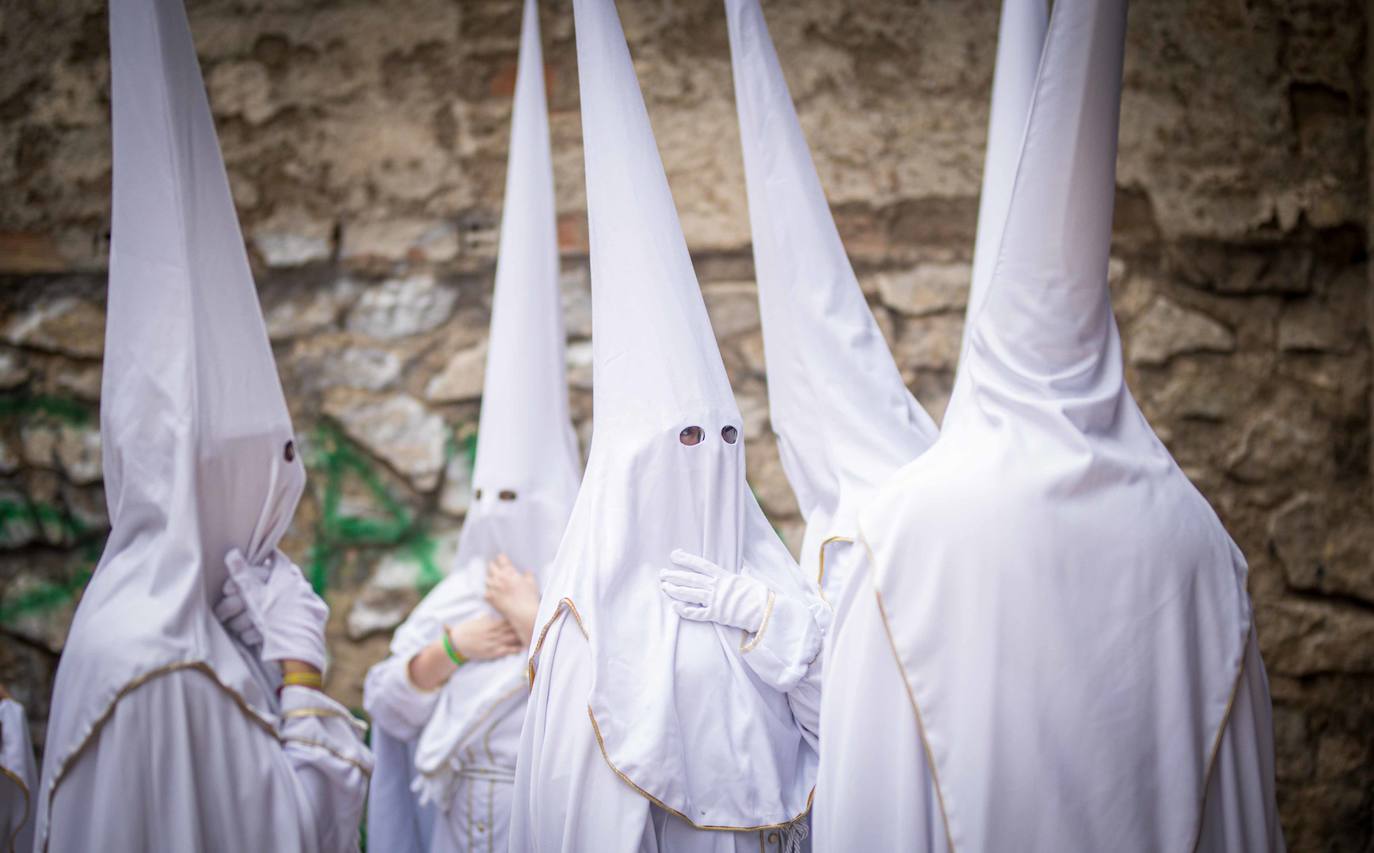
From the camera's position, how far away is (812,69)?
12.5 ft

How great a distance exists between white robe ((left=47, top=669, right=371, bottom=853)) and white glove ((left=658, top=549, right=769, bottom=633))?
0.91 m

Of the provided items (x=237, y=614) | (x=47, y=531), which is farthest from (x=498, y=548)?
(x=47, y=531)

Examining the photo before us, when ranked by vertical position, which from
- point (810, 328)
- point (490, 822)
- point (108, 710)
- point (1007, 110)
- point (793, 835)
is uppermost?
point (1007, 110)

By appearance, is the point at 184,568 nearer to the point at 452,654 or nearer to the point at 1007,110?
the point at 452,654

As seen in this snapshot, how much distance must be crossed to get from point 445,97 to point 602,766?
2.95 metres

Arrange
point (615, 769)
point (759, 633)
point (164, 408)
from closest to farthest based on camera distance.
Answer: point (615, 769)
point (759, 633)
point (164, 408)

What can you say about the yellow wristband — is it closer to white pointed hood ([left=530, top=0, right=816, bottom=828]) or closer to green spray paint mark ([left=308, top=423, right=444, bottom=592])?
white pointed hood ([left=530, top=0, right=816, bottom=828])

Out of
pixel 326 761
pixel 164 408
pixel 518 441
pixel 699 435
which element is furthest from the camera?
pixel 518 441

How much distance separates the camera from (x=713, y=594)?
6.20ft

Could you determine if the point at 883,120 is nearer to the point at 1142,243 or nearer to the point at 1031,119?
the point at 1142,243

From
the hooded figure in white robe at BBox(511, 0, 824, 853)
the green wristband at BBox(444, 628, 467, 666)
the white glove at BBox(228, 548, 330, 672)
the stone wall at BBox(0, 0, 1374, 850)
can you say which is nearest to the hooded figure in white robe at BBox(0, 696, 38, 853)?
the white glove at BBox(228, 548, 330, 672)

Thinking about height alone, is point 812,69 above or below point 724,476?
above

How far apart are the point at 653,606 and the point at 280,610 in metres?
0.95

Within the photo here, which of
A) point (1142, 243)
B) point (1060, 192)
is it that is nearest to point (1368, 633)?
point (1142, 243)
